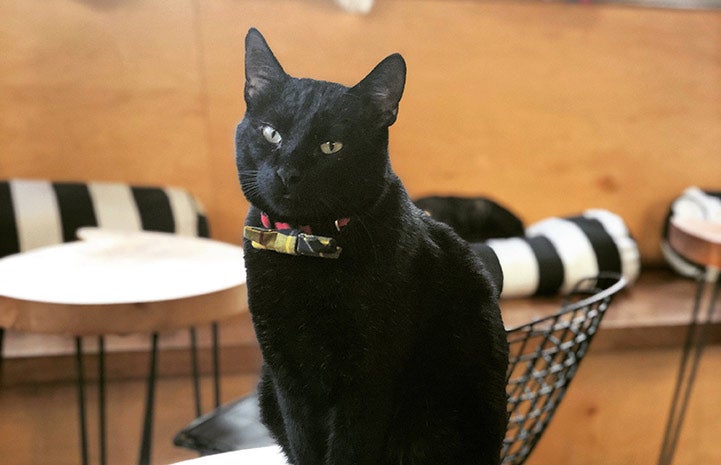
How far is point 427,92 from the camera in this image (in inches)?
74.1

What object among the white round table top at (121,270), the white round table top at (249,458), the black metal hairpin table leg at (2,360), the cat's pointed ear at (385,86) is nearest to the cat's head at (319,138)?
the cat's pointed ear at (385,86)

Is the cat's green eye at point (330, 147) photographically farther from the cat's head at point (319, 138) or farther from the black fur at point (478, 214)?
the black fur at point (478, 214)

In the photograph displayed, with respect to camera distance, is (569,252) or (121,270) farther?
(569,252)

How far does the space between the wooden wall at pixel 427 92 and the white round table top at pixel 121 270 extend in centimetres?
63

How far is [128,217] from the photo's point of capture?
162cm

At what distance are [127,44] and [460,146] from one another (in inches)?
33.2

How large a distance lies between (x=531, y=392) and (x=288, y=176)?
44 cm

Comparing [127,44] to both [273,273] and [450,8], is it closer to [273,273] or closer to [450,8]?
[450,8]

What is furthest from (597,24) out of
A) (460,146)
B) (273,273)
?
(273,273)

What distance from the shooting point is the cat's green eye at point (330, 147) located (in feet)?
1.68

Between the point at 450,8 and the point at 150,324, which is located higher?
the point at 450,8

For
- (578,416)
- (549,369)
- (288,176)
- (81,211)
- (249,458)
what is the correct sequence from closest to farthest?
(288,176) → (249,458) → (549,369) → (81,211) → (578,416)

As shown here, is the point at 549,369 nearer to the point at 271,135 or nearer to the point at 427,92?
the point at 271,135

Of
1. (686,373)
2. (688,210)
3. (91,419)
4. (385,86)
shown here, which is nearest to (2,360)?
(91,419)
